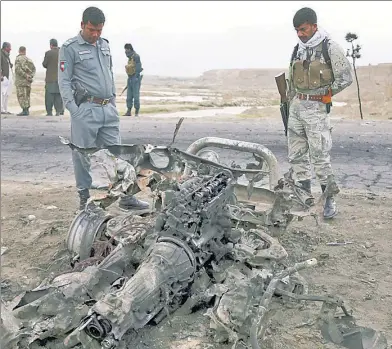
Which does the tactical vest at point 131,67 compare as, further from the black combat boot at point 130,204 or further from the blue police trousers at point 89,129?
the black combat boot at point 130,204

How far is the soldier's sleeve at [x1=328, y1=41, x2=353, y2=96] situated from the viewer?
6.05m

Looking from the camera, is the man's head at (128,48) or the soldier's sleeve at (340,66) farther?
the man's head at (128,48)

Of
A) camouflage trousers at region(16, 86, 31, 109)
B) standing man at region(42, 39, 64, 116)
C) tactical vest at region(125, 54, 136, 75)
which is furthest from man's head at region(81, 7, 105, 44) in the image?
camouflage trousers at region(16, 86, 31, 109)

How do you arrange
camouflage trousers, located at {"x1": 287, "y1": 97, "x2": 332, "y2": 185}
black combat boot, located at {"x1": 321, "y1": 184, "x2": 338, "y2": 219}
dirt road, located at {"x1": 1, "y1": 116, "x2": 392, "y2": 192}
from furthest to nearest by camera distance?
dirt road, located at {"x1": 1, "y1": 116, "x2": 392, "y2": 192}
black combat boot, located at {"x1": 321, "y1": 184, "x2": 338, "y2": 219}
camouflage trousers, located at {"x1": 287, "y1": 97, "x2": 332, "y2": 185}

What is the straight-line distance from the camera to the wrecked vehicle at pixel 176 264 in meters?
3.25

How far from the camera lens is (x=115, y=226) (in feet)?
15.3

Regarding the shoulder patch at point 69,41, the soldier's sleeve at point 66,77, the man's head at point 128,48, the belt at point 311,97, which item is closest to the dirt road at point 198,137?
the man's head at point 128,48

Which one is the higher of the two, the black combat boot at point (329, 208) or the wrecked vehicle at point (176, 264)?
the wrecked vehicle at point (176, 264)

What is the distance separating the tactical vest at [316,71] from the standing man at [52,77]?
10.1m

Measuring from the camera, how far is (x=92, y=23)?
588 centimetres

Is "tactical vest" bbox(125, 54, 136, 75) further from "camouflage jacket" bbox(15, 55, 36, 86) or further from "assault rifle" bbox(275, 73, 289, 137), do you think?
"assault rifle" bbox(275, 73, 289, 137)

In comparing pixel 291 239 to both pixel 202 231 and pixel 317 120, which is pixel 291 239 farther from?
pixel 202 231

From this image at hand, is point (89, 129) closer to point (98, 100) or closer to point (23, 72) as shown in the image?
point (98, 100)

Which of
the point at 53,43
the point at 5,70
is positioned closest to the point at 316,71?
the point at 53,43
